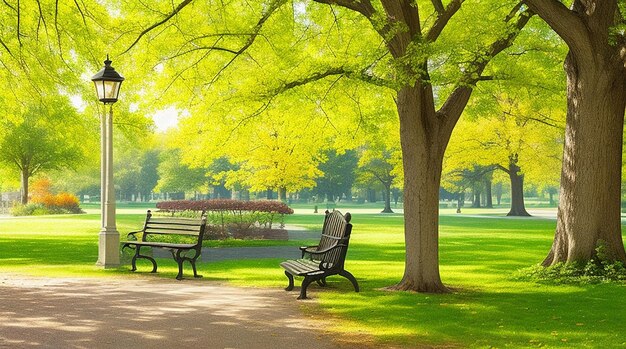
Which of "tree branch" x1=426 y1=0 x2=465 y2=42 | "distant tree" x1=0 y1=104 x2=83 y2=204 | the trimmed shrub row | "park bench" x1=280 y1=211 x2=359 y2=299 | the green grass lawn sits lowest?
the green grass lawn

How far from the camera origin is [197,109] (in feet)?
61.6

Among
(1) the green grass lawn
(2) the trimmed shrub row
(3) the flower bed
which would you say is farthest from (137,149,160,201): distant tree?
(1) the green grass lawn

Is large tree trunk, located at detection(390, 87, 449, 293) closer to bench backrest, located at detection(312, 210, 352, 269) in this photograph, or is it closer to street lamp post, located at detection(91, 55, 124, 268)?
bench backrest, located at detection(312, 210, 352, 269)

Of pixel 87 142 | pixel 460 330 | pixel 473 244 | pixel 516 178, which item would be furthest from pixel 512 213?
pixel 460 330

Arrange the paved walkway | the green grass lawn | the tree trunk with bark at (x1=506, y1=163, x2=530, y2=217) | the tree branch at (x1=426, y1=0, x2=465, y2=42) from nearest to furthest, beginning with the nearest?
the paved walkway, the green grass lawn, the tree branch at (x1=426, y1=0, x2=465, y2=42), the tree trunk with bark at (x1=506, y1=163, x2=530, y2=217)

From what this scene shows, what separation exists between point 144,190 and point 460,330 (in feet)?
406

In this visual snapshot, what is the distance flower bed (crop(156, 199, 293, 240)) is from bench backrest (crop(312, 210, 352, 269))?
1342cm

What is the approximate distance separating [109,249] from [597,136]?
30.9 ft

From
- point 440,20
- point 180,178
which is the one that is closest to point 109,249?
point 440,20

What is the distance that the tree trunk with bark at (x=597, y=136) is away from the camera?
14.4m

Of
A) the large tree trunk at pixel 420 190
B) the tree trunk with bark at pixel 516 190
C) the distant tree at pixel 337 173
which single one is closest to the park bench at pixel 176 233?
the large tree trunk at pixel 420 190

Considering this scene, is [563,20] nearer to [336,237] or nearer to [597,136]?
[597,136]

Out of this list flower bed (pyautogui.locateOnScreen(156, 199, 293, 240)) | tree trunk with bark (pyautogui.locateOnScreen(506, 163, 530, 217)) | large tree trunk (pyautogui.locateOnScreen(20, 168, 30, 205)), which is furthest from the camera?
large tree trunk (pyautogui.locateOnScreen(20, 168, 30, 205))

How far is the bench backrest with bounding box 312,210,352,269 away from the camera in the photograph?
12008mm
